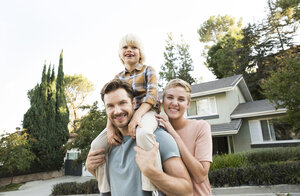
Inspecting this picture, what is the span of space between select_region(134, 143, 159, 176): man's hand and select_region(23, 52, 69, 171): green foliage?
17895mm

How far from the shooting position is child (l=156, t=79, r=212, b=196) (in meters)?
1.61

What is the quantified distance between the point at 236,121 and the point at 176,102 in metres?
14.0

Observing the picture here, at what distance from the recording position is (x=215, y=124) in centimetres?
1462

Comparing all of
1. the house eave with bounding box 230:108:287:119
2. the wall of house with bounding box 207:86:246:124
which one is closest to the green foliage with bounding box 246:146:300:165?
the house eave with bounding box 230:108:287:119

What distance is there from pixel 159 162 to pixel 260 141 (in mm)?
15385

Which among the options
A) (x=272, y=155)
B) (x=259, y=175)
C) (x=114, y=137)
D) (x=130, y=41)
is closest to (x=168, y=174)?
(x=114, y=137)

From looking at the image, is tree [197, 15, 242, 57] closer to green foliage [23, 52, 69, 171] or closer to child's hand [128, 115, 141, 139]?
green foliage [23, 52, 69, 171]

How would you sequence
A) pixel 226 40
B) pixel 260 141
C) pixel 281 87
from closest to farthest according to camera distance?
pixel 281 87, pixel 260 141, pixel 226 40

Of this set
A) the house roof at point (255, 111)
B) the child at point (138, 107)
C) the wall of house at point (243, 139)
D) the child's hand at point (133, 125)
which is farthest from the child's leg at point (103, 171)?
the wall of house at point (243, 139)

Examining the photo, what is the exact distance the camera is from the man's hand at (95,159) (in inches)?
67.1

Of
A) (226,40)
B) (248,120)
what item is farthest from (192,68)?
→ (248,120)

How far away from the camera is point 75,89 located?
3114cm

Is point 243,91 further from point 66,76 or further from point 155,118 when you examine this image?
point 66,76

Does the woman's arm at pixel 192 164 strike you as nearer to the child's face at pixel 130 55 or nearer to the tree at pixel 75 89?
the child's face at pixel 130 55
